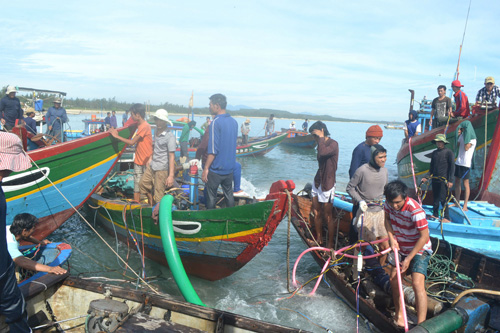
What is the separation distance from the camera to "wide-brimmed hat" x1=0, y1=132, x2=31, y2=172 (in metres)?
2.55

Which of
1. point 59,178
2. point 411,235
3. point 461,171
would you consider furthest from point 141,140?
point 461,171

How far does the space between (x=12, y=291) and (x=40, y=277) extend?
3.35 feet

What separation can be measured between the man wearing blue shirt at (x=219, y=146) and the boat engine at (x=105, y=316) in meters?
2.60

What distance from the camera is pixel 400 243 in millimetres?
3898

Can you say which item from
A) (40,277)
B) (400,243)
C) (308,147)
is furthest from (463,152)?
(308,147)

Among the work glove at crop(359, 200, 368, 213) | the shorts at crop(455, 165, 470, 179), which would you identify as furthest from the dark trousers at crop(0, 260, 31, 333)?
the shorts at crop(455, 165, 470, 179)

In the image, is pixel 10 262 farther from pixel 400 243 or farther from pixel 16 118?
pixel 16 118

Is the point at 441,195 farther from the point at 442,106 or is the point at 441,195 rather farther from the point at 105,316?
the point at 105,316

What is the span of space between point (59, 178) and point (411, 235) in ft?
19.6

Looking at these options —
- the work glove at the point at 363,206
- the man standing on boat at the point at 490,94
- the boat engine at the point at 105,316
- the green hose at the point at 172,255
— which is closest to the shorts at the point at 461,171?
the man standing on boat at the point at 490,94

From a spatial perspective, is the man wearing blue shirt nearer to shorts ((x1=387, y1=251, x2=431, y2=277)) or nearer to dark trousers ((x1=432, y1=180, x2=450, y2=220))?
shorts ((x1=387, y1=251, x2=431, y2=277))

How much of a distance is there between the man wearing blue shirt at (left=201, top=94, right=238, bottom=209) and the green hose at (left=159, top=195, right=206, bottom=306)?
74 centimetres

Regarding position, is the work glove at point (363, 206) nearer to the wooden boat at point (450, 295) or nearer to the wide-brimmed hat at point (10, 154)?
the wooden boat at point (450, 295)

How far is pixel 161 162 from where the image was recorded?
613 cm
